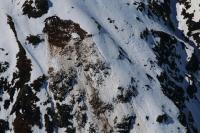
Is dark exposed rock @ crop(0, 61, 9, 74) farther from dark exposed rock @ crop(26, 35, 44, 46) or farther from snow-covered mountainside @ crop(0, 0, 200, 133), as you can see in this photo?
dark exposed rock @ crop(26, 35, 44, 46)

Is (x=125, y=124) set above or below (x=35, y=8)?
below

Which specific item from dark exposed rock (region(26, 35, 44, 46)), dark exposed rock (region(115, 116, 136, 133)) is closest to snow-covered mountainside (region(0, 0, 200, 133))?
dark exposed rock (region(26, 35, 44, 46))

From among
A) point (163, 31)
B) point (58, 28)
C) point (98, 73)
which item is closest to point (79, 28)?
point (58, 28)

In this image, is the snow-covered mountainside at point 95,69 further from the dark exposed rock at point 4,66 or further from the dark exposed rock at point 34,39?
the dark exposed rock at point 4,66

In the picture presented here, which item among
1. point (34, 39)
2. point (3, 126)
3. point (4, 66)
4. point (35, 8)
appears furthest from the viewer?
point (35, 8)

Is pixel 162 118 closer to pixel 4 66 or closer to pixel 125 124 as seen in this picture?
pixel 125 124

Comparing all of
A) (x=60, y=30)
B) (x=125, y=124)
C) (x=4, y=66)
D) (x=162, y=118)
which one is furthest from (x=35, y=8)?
(x=162, y=118)

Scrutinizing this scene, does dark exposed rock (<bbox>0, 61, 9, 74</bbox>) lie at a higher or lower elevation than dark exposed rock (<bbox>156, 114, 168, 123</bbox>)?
higher

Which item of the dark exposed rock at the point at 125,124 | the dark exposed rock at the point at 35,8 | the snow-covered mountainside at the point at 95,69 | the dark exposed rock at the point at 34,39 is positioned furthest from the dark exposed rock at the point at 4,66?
the dark exposed rock at the point at 125,124
